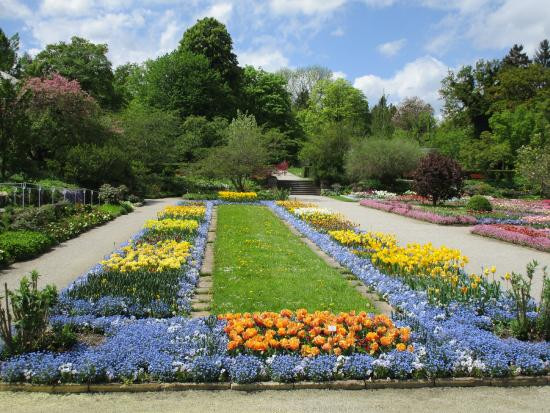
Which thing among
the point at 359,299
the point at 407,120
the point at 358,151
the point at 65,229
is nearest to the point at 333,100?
the point at 407,120

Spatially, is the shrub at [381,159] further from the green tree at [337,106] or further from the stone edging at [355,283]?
the green tree at [337,106]

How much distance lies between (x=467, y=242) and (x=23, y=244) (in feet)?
38.4

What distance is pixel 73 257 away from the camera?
1116 centimetres

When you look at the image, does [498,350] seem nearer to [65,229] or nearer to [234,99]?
[65,229]

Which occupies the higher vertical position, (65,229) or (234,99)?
(234,99)

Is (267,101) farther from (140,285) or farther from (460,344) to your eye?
(460,344)

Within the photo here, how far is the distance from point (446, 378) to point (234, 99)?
46784 millimetres

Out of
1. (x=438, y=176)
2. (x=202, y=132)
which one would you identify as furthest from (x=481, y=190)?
(x=202, y=132)

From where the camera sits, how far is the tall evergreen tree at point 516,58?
60666mm

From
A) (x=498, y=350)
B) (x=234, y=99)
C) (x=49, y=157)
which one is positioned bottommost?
(x=498, y=350)

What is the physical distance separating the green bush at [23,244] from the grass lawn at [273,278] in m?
4.04

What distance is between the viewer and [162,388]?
4.77 m

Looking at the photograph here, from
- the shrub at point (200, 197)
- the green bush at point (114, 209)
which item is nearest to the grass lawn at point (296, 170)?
the shrub at point (200, 197)

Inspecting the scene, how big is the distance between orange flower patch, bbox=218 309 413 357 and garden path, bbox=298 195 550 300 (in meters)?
3.96
